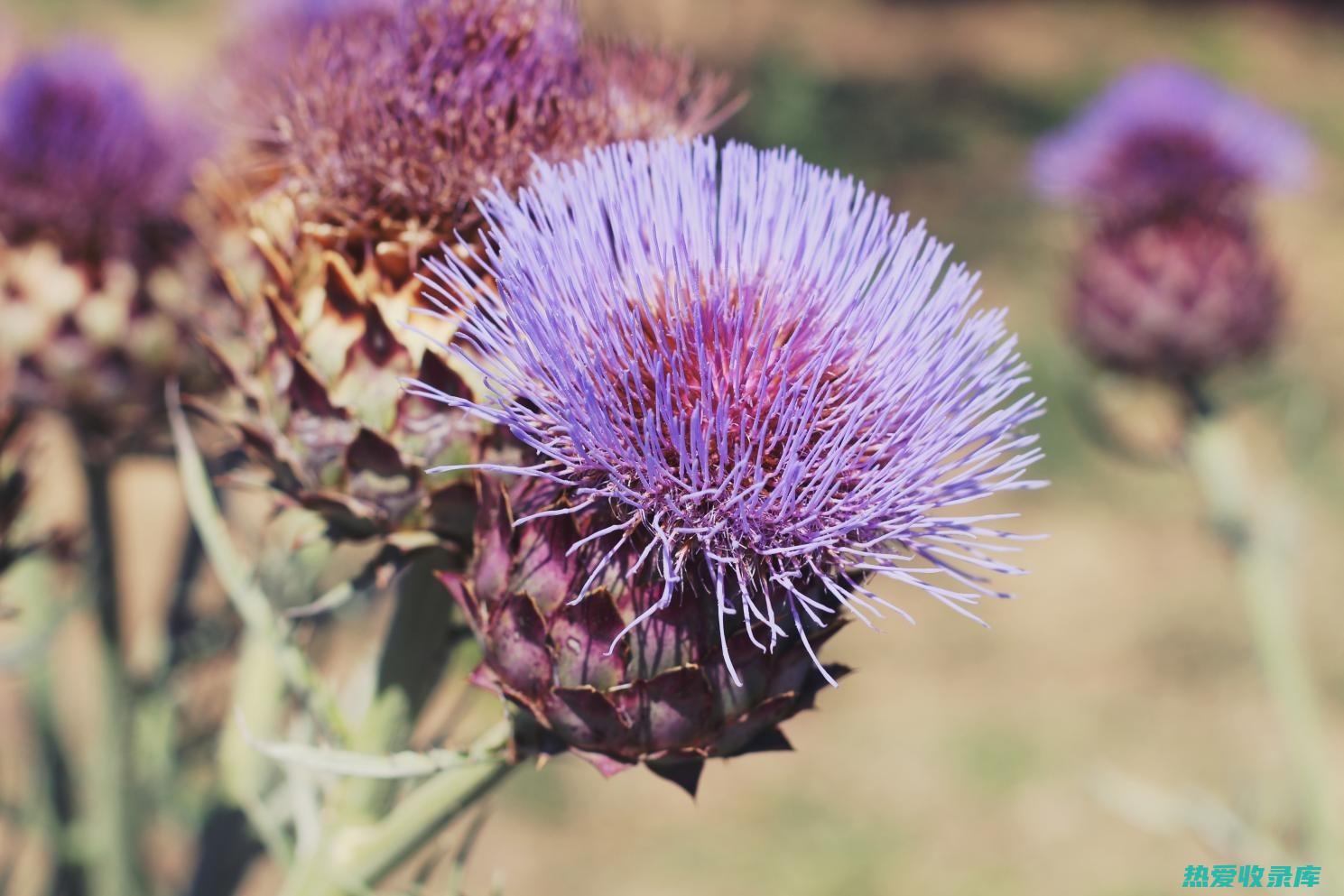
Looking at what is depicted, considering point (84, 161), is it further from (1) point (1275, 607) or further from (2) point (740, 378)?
(1) point (1275, 607)

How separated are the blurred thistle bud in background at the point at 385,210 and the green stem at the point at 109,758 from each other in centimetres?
53

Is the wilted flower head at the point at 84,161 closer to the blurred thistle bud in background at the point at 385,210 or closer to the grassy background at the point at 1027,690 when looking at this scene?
the grassy background at the point at 1027,690

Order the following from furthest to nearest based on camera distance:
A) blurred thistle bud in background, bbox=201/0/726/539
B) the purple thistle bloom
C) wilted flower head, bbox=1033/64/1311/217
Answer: wilted flower head, bbox=1033/64/1311/217
blurred thistle bud in background, bbox=201/0/726/539
the purple thistle bloom

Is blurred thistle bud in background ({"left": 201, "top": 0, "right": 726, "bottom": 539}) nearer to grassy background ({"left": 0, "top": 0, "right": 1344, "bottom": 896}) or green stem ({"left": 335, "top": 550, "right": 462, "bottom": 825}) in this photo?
green stem ({"left": 335, "top": 550, "right": 462, "bottom": 825})

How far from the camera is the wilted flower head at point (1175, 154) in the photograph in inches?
77.2

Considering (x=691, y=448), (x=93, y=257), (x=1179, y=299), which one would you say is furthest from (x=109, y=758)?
(x=1179, y=299)

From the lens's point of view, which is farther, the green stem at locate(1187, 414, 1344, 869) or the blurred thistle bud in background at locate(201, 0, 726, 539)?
the green stem at locate(1187, 414, 1344, 869)

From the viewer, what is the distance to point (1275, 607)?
64.7 inches

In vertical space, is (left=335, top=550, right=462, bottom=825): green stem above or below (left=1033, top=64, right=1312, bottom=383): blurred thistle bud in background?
below

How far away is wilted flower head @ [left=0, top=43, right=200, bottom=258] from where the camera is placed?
4.14ft

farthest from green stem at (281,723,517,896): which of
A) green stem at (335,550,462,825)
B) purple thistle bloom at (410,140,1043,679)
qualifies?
purple thistle bloom at (410,140,1043,679)

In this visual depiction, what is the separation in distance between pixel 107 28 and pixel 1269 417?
5.20 metres

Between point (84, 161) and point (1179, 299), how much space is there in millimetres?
1554

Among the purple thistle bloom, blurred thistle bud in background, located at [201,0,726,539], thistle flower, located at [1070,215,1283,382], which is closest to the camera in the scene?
the purple thistle bloom
